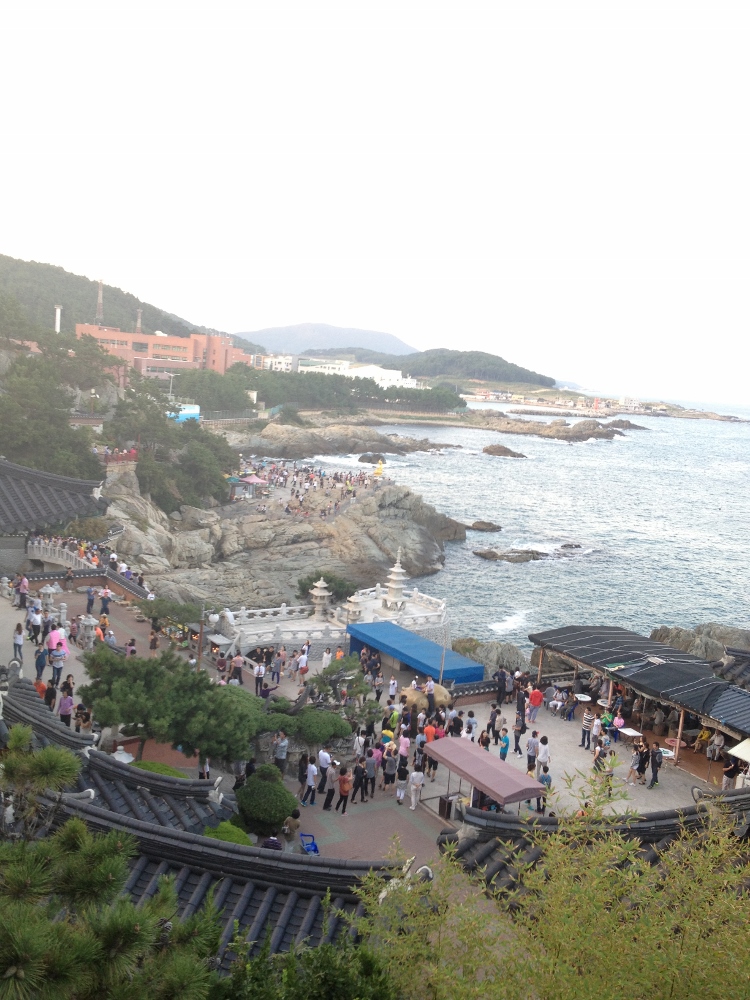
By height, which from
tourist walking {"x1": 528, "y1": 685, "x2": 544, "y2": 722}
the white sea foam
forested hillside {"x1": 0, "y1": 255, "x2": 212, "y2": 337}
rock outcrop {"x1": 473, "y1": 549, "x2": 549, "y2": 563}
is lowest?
the white sea foam

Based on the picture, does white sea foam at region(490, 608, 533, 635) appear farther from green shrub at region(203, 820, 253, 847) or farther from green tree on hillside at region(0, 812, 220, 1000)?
green tree on hillside at region(0, 812, 220, 1000)

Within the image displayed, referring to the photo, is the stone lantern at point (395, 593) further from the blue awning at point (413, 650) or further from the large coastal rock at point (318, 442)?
the large coastal rock at point (318, 442)

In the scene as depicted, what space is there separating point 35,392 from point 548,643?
95.5 ft

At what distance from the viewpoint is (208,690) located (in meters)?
14.5

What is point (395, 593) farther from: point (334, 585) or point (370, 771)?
point (370, 771)

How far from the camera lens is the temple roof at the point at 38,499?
1287cm

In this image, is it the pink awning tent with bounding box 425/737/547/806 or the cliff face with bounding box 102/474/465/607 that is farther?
the cliff face with bounding box 102/474/465/607

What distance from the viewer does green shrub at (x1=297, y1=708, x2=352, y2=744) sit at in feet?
52.1

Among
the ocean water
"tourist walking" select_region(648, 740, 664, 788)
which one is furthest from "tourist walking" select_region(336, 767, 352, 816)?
the ocean water

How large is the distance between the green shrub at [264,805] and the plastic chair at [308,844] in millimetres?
423

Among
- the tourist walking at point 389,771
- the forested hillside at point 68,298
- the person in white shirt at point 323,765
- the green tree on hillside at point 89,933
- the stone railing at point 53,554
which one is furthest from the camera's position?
the forested hillside at point 68,298

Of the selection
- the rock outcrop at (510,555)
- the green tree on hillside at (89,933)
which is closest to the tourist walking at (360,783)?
the green tree on hillside at (89,933)

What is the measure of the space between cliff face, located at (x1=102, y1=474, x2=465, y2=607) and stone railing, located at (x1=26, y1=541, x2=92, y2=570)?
4856 mm

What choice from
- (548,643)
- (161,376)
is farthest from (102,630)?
(161,376)
